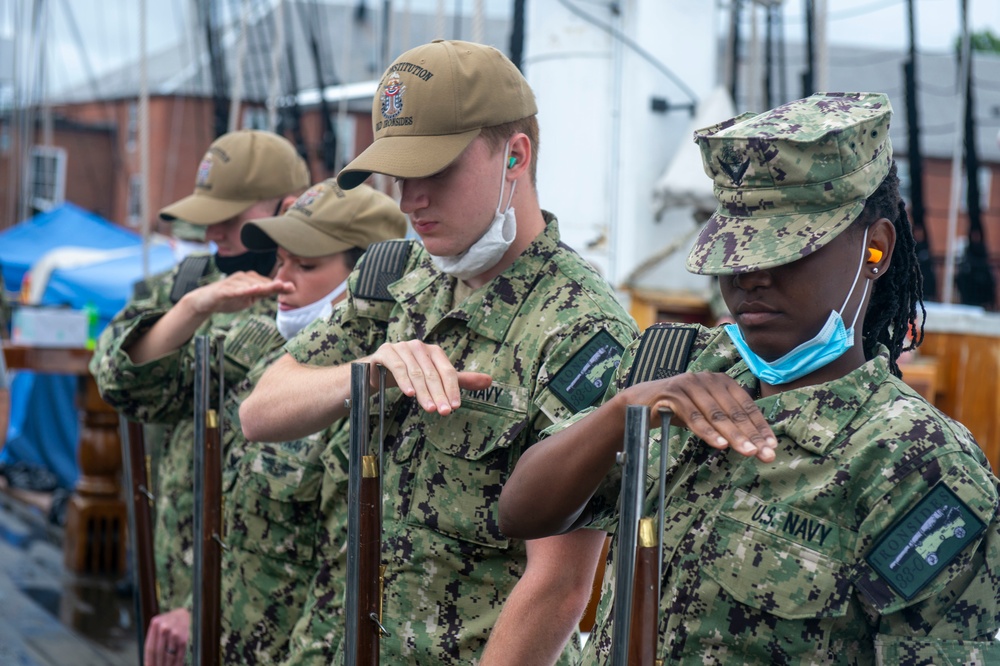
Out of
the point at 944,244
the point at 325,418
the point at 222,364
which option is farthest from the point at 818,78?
the point at 944,244

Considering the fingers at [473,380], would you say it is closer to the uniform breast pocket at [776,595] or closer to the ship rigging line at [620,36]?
the uniform breast pocket at [776,595]

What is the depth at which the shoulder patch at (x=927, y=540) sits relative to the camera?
1400mm

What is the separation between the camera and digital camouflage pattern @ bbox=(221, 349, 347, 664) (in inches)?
110

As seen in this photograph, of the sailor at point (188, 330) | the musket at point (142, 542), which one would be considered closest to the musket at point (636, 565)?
the sailor at point (188, 330)

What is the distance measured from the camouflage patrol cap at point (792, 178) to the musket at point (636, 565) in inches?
10.3

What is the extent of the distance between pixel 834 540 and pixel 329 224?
1.82 meters

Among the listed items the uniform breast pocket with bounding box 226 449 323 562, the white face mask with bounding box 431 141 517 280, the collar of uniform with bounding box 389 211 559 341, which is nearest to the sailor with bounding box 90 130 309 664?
the uniform breast pocket with bounding box 226 449 323 562

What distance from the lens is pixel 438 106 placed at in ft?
7.03

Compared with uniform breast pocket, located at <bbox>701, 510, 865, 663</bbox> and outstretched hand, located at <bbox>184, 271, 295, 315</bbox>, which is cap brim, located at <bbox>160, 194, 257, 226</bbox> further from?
uniform breast pocket, located at <bbox>701, 510, 865, 663</bbox>

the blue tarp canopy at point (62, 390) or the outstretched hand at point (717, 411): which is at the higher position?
the outstretched hand at point (717, 411)

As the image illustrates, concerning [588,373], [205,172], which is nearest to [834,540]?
[588,373]

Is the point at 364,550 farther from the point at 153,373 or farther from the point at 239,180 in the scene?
the point at 239,180

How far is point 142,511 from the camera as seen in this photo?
12.1ft

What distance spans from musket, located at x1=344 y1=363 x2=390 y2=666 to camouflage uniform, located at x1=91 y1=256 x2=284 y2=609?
127 centimetres
